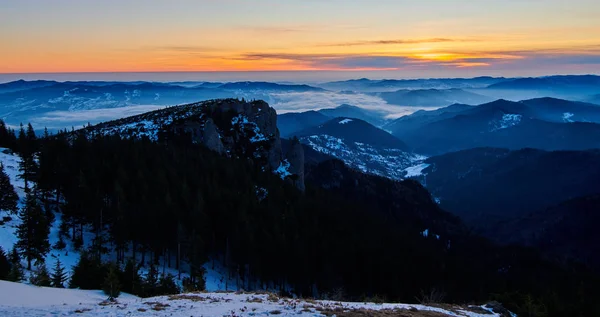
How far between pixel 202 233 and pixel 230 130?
71.6 metres

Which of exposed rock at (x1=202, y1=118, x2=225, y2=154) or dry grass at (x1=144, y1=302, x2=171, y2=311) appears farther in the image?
exposed rock at (x1=202, y1=118, x2=225, y2=154)

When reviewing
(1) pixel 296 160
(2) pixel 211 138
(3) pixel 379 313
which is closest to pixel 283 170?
(1) pixel 296 160

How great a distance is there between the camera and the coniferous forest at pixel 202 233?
159 feet

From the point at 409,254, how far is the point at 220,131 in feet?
237

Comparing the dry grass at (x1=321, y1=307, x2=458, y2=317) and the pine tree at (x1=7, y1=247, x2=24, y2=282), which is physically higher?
the dry grass at (x1=321, y1=307, x2=458, y2=317)

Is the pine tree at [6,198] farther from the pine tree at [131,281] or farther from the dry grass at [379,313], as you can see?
the dry grass at [379,313]

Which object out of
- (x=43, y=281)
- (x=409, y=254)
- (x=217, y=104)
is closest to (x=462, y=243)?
(x=409, y=254)

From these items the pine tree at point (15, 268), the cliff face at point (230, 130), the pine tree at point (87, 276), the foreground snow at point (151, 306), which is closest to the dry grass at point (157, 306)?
the foreground snow at point (151, 306)

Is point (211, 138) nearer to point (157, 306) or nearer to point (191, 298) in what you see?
point (191, 298)

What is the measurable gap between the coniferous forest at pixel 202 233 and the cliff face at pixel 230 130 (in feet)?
71.1

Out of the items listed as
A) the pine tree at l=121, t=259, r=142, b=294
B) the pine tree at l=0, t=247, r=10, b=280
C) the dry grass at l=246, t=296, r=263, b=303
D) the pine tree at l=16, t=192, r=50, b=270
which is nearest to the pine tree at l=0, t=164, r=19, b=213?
the pine tree at l=16, t=192, r=50, b=270

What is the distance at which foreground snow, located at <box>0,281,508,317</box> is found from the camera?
22.8 m

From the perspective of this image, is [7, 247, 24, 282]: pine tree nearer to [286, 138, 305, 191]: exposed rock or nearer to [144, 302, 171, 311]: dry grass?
[144, 302, 171, 311]: dry grass

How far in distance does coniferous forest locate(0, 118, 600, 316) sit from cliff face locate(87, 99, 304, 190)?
21.7m
